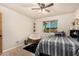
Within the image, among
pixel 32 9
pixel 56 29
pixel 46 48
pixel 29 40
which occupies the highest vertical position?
pixel 32 9

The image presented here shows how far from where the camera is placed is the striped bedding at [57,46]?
135 cm

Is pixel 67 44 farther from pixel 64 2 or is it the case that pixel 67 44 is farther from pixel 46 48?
pixel 64 2

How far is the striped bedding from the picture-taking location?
1352 millimetres

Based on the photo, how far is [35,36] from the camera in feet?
4.79

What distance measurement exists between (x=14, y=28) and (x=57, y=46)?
2.33 ft

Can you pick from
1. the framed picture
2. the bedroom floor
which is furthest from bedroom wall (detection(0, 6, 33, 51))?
the framed picture

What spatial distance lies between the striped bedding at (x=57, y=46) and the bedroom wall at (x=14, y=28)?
0.29m

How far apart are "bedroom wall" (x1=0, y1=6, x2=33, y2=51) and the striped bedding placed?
292 millimetres

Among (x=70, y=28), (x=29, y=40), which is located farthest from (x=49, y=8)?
(x=29, y=40)

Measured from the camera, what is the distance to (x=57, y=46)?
1.40m

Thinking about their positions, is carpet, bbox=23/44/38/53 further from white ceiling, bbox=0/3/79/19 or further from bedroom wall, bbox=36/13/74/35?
white ceiling, bbox=0/3/79/19

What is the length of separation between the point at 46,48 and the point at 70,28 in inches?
18.4

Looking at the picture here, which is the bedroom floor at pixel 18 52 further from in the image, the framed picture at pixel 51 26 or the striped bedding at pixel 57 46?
the framed picture at pixel 51 26

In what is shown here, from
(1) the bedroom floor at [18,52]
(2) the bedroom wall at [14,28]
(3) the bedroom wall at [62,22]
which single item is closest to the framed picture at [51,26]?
(3) the bedroom wall at [62,22]
